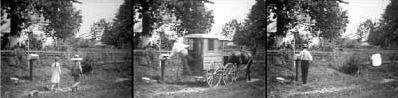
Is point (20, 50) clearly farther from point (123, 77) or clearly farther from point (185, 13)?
point (185, 13)

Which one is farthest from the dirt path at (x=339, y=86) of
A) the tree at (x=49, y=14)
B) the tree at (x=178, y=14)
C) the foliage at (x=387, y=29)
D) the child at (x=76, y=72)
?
the tree at (x=49, y=14)

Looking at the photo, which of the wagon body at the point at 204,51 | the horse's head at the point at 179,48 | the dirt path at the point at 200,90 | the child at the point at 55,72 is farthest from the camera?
the wagon body at the point at 204,51

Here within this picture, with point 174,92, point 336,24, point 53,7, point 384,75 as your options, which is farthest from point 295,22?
point 53,7

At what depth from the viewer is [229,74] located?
541 cm

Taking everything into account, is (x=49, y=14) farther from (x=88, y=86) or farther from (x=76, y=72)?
(x=88, y=86)

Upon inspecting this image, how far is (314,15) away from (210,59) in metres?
1.35

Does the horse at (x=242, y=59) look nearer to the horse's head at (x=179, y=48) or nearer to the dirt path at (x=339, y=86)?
the dirt path at (x=339, y=86)

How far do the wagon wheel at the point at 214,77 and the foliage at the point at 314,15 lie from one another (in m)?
0.68

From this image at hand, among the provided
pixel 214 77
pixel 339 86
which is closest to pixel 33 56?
pixel 214 77

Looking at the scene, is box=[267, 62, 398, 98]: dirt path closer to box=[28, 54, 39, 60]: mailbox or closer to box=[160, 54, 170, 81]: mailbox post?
box=[160, 54, 170, 81]: mailbox post

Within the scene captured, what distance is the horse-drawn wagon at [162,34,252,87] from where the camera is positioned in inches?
202

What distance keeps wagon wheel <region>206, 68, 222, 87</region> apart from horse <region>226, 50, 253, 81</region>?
0.23m

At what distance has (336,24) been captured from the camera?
18.2 ft

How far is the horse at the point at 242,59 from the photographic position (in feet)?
17.9
